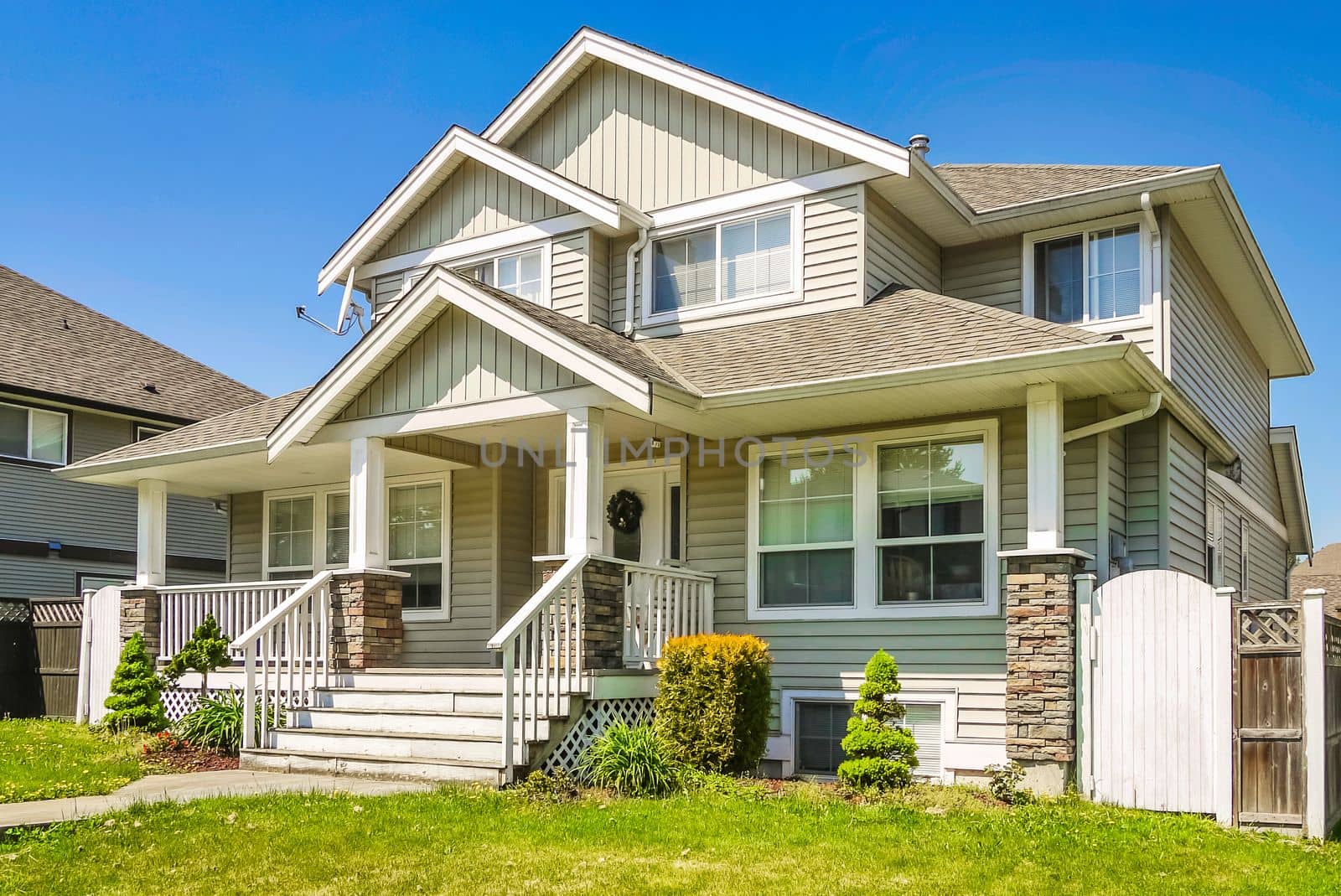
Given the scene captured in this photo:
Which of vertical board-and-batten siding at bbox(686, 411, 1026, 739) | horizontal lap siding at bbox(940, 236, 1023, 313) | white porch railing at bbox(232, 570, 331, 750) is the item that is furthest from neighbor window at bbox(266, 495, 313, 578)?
horizontal lap siding at bbox(940, 236, 1023, 313)

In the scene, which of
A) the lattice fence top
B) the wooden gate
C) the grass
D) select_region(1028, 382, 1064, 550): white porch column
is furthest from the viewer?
select_region(1028, 382, 1064, 550): white porch column

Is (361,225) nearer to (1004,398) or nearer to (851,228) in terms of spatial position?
(851,228)

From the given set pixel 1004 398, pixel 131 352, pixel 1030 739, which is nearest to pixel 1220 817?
pixel 1030 739

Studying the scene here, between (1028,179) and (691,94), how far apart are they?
3.99 meters

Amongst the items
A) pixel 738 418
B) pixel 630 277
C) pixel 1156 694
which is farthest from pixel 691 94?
pixel 1156 694

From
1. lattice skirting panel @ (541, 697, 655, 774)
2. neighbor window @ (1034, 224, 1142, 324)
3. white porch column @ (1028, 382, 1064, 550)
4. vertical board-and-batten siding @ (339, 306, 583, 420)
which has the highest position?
neighbor window @ (1034, 224, 1142, 324)

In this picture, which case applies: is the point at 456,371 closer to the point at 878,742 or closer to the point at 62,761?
the point at 62,761

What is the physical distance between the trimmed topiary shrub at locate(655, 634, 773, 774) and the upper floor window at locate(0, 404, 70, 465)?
48.5 feet

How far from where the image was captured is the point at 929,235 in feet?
42.5

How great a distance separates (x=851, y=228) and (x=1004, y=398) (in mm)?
2722

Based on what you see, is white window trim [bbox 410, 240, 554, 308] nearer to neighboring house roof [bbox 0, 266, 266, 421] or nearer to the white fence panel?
the white fence panel

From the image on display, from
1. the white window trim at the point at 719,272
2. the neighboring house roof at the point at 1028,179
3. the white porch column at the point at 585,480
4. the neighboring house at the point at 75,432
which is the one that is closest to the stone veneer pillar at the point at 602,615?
the white porch column at the point at 585,480

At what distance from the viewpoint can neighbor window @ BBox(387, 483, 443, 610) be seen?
14.0m

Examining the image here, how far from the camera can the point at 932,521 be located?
1066 centimetres
